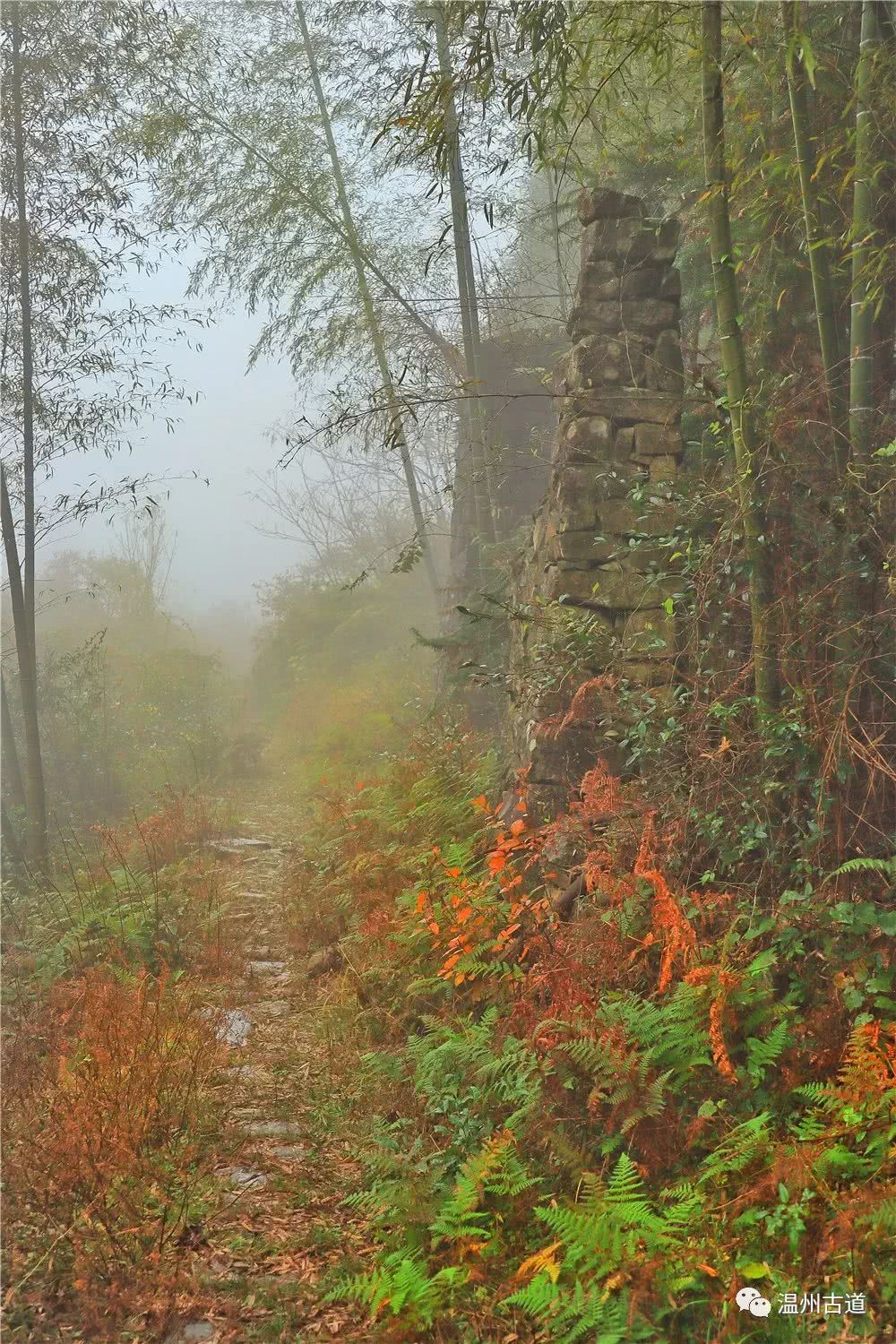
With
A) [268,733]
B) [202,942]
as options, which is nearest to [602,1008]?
[202,942]

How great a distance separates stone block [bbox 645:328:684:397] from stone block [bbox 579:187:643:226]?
0.85m

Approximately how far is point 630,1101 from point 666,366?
14.7ft

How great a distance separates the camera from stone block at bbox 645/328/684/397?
604 cm

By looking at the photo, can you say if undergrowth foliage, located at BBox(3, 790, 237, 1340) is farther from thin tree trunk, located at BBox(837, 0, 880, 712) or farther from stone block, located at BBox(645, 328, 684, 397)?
stone block, located at BBox(645, 328, 684, 397)

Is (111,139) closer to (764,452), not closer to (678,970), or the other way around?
(764,452)

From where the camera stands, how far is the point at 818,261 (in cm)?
415

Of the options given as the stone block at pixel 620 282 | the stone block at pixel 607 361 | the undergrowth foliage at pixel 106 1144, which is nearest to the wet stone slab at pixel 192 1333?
the undergrowth foliage at pixel 106 1144

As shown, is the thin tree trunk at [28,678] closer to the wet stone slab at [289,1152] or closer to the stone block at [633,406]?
the stone block at [633,406]

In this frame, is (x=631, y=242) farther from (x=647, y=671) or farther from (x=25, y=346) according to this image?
(x=25, y=346)

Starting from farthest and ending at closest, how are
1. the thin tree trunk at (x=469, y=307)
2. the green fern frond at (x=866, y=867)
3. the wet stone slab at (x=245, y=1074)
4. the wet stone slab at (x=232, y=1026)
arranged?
the thin tree trunk at (x=469, y=307)
the wet stone slab at (x=232, y=1026)
the wet stone slab at (x=245, y=1074)
the green fern frond at (x=866, y=867)

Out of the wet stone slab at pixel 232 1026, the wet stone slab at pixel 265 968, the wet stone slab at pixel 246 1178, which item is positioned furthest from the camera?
the wet stone slab at pixel 265 968

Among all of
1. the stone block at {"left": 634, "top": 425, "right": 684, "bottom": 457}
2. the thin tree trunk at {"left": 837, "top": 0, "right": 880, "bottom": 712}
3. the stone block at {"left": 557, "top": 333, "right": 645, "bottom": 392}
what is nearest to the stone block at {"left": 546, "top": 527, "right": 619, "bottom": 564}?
the stone block at {"left": 634, "top": 425, "right": 684, "bottom": 457}

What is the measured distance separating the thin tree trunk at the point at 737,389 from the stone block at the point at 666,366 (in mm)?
1692

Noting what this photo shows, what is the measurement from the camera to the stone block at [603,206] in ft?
20.4
